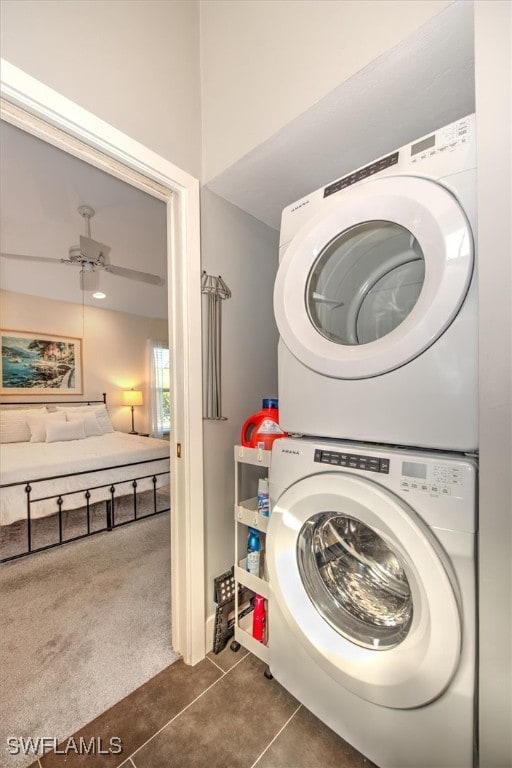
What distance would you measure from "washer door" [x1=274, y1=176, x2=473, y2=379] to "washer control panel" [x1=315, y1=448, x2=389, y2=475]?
0.24m

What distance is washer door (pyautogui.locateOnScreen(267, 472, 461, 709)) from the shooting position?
78 centimetres

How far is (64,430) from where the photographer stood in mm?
3807

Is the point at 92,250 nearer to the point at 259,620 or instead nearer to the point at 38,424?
the point at 38,424

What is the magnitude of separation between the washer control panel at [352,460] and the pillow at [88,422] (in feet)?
12.4

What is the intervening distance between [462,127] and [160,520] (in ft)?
10.5

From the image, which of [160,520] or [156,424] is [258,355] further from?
[156,424]

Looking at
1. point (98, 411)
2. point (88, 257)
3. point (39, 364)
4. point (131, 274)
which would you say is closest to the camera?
point (88, 257)

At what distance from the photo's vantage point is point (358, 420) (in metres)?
1.00

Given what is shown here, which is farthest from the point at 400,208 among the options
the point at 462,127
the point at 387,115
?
the point at 387,115

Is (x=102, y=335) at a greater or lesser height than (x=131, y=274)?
lesser

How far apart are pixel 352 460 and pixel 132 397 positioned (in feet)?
15.7

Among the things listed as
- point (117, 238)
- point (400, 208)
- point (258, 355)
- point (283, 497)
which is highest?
point (117, 238)

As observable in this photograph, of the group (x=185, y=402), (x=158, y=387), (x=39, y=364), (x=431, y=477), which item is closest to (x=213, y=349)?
(x=185, y=402)

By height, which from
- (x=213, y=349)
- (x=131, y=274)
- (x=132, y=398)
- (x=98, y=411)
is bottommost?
(x=98, y=411)
